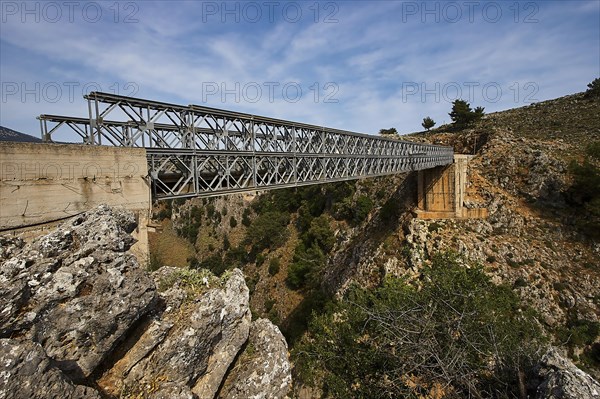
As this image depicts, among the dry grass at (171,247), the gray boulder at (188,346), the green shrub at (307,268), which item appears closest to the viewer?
the gray boulder at (188,346)

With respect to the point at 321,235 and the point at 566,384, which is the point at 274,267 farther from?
the point at 566,384

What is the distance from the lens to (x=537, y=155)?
28.0 metres

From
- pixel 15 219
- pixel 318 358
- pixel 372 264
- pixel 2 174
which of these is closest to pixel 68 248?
pixel 15 219

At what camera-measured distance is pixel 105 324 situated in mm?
4898

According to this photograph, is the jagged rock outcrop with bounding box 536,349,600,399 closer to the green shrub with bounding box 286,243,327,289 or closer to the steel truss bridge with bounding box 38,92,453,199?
the steel truss bridge with bounding box 38,92,453,199

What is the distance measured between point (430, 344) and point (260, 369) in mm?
4264

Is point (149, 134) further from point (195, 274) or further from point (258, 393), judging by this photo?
point (258, 393)

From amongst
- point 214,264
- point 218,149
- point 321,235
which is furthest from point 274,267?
point 218,149

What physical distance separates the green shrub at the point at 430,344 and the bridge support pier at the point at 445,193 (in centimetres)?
1350

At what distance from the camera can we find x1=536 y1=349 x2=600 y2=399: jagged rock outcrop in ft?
16.7

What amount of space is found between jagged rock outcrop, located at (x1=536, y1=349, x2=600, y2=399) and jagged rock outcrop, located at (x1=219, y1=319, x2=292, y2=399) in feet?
17.1

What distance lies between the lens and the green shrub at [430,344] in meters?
7.16

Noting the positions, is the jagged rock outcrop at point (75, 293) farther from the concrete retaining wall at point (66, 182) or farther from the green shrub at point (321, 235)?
the green shrub at point (321, 235)

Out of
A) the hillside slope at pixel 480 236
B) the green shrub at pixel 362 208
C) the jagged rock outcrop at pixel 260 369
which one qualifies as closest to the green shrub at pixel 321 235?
the hillside slope at pixel 480 236
